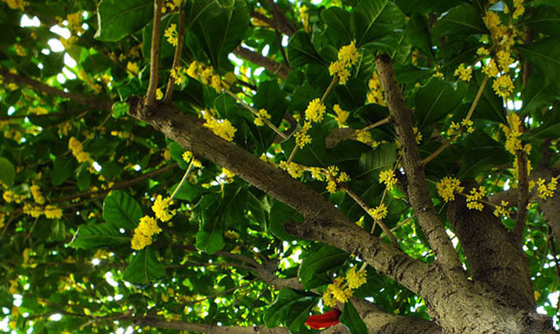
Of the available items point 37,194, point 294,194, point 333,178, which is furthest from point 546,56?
point 37,194

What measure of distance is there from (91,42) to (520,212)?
1.85 m

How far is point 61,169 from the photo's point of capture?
224 centimetres

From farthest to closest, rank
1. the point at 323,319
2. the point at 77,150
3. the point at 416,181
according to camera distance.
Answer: the point at 77,150
the point at 323,319
the point at 416,181

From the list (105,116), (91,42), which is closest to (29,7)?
(91,42)

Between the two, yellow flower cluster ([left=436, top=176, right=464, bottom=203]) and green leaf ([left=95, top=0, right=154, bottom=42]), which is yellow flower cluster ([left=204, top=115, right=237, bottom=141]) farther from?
yellow flower cluster ([left=436, top=176, right=464, bottom=203])

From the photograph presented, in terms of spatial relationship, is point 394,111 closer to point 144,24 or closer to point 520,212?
point 520,212

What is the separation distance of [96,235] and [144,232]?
0.23 m

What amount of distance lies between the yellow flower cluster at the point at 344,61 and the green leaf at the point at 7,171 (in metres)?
1.60

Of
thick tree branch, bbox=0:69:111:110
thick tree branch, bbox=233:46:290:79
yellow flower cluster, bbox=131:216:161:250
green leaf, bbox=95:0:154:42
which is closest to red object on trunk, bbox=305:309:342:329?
yellow flower cluster, bbox=131:216:161:250

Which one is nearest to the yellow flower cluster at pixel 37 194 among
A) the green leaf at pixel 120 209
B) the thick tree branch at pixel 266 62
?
the green leaf at pixel 120 209

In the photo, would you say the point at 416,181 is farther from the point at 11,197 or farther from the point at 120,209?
the point at 11,197

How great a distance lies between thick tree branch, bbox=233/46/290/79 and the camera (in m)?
2.20

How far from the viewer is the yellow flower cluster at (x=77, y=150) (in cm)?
215

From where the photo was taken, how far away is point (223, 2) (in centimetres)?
109
